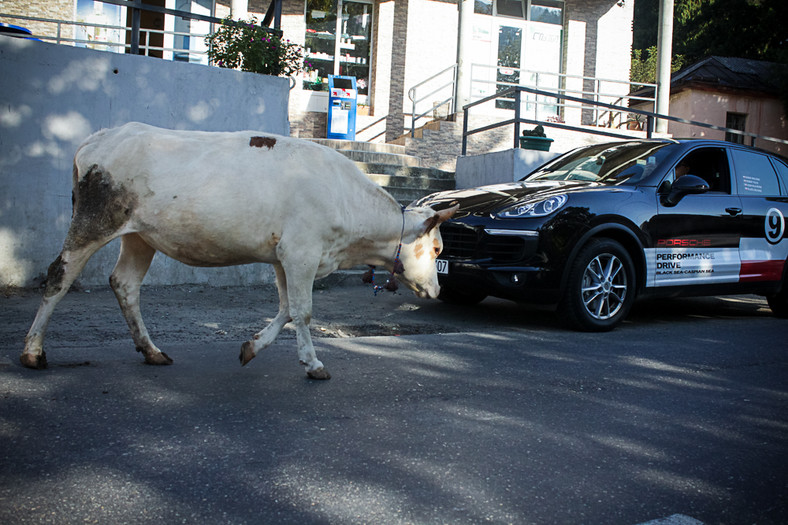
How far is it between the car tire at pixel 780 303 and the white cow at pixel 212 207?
579 centimetres

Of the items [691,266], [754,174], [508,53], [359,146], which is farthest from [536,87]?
[691,266]

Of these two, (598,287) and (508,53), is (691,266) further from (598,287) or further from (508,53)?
(508,53)

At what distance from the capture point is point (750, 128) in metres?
26.0

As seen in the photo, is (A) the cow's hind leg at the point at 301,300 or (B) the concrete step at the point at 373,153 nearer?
(A) the cow's hind leg at the point at 301,300

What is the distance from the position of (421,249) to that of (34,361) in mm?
2602

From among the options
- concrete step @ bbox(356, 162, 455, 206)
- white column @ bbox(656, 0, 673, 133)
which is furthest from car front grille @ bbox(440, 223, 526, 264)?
white column @ bbox(656, 0, 673, 133)

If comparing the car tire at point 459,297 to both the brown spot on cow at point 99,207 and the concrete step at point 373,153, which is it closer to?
the brown spot on cow at point 99,207

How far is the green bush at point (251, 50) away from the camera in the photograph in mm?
8547

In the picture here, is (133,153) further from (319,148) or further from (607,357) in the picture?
(607,357)

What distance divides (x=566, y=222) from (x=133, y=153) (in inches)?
146

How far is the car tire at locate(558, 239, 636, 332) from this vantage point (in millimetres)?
6227

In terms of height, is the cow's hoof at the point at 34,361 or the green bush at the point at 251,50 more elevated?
the green bush at the point at 251,50

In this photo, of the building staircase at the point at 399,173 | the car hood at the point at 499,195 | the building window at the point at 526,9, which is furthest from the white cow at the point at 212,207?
the building window at the point at 526,9

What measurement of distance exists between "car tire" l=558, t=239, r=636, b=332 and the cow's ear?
1868 millimetres
